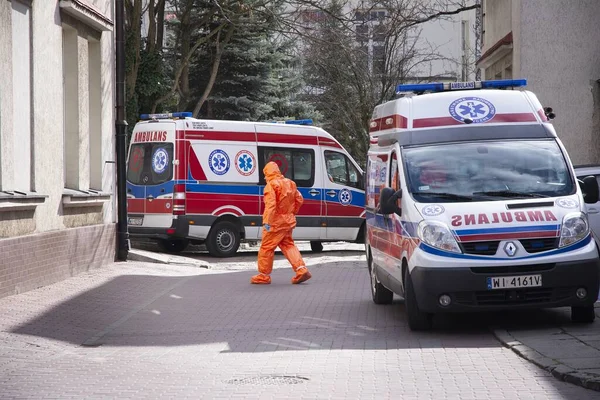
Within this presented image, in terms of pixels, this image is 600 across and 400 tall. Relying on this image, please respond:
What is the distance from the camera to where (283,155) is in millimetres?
24891

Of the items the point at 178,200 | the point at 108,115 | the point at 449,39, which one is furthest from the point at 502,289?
the point at 449,39

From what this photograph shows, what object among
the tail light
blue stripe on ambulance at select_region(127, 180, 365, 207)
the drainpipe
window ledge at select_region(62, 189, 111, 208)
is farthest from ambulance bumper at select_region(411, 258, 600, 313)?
blue stripe on ambulance at select_region(127, 180, 365, 207)

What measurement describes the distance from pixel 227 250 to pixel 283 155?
7.58 ft

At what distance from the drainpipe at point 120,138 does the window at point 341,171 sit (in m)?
5.61

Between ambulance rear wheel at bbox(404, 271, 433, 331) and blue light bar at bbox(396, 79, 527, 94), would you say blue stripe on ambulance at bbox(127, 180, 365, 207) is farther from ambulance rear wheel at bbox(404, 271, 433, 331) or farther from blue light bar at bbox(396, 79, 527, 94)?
ambulance rear wheel at bbox(404, 271, 433, 331)

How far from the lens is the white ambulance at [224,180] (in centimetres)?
2350

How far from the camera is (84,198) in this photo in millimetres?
18328

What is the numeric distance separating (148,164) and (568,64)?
27.8 feet

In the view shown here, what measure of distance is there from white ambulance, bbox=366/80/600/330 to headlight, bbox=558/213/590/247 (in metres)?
0.01

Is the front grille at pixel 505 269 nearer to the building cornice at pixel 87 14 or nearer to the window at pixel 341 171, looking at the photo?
the building cornice at pixel 87 14

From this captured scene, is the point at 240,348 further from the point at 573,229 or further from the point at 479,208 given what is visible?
the point at 573,229

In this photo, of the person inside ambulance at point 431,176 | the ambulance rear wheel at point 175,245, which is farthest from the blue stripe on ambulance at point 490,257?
the ambulance rear wheel at point 175,245

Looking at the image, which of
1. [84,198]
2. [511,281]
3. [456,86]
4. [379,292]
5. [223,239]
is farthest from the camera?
[223,239]

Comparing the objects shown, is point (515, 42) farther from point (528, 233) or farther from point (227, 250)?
point (528, 233)
